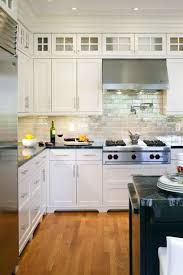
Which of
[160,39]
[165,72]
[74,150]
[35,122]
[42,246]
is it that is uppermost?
[160,39]

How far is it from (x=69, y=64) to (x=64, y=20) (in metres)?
0.67

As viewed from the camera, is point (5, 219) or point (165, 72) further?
point (165, 72)

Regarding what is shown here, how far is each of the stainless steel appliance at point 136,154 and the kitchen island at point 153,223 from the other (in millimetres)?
2752

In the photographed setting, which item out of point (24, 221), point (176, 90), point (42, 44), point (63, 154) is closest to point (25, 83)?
point (42, 44)

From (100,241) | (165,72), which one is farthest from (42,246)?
(165,72)

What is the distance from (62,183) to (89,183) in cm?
40

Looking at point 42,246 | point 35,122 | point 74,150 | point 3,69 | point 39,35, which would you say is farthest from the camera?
point 35,122

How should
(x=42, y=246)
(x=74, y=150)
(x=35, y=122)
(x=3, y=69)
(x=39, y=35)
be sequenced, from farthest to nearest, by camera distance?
(x=35, y=122) → (x=39, y=35) → (x=74, y=150) → (x=42, y=246) → (x=3, y=69)

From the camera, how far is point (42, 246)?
12.0 feet

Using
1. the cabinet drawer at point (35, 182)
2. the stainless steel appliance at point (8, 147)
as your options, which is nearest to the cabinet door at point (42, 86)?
the cabinet drawer at point (35, 182)

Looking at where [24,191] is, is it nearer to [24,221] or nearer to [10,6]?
[24,221]

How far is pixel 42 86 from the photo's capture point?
5.23m

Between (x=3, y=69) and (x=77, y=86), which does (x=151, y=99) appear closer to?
(x=77, y=86)

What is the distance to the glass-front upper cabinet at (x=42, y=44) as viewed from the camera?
5.18 meters
